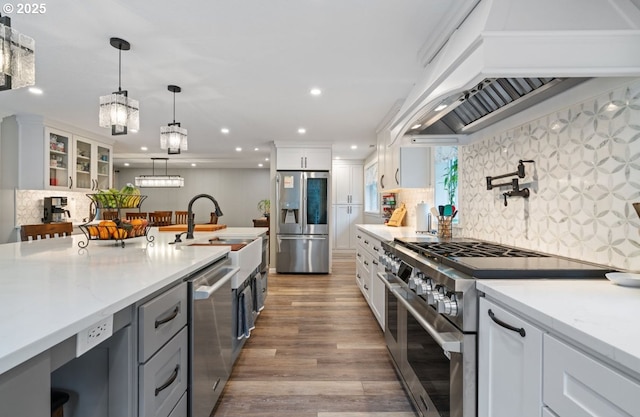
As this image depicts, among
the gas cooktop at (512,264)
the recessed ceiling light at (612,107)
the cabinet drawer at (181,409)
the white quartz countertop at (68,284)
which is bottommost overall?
the cabinet drawer at (181,409)

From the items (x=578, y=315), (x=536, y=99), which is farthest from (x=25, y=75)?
(x=536, y=99)

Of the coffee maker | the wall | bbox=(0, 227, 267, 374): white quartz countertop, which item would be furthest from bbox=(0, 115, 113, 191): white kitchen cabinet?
the wall

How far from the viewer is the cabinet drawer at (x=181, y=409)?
4.05 ft

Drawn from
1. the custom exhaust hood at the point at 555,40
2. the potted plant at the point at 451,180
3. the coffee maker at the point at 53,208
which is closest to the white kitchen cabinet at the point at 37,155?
the coffee maker at the point at 53,208

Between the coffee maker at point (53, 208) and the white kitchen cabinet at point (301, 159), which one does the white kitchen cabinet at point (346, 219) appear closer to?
the white kitchen cabinet at point (301, 159)

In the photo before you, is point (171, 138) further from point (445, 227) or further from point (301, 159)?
point (301, 159)

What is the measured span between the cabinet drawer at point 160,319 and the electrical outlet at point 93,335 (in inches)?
6.1

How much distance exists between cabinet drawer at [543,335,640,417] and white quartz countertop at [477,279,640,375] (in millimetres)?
30

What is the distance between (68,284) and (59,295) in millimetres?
140

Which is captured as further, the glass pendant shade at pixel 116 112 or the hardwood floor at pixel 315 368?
the glass pendant shade at pixel 116 112

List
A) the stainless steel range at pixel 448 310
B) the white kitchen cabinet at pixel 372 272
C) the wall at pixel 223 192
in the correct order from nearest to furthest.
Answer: the stainless steel range at pixel 448 310 → the white kitchen cabinet at pixel 372 272 → the wall at pixel 223 192

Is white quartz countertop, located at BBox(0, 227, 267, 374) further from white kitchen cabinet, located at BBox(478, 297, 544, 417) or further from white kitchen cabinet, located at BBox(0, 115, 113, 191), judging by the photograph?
white kitchen cabinet, located at BBox(0, 115, 113, 191)

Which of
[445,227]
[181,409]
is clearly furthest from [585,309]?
[445,227]

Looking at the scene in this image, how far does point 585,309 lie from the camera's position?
81cm
